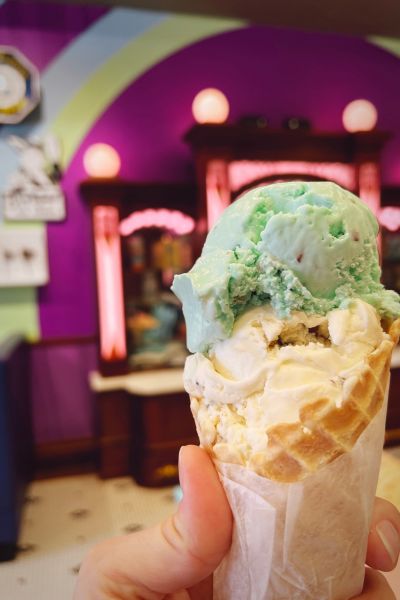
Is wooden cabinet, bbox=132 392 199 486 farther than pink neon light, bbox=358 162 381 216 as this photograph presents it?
No

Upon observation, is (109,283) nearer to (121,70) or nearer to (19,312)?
(19,312)

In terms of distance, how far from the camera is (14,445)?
3.01m

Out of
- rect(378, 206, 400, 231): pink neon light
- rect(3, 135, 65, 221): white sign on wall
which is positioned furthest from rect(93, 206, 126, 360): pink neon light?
rect(378, 206, 400, 231): pink neon light

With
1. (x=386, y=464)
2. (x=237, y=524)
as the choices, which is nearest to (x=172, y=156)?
(x=386, y=464)

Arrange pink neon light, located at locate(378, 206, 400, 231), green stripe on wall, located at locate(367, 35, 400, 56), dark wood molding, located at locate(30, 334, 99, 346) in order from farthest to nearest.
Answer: green stripe on wall, located at locate(367, 35, 400, 56) → pink neon light, located at locate(378, 206, 400, 231) → dark wood molding, located at locate(30, 334, 99, 346)

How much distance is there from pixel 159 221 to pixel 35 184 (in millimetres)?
1014

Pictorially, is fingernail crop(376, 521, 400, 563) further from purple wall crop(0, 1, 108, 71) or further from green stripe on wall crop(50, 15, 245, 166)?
purple wall crop(0, 1, 108, 71)

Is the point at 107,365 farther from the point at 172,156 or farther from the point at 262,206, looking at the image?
the point at 262,206

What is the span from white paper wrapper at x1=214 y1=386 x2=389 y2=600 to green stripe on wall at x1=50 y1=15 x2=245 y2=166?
11.7ft

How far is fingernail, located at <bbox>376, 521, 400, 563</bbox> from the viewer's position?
3.61 feet

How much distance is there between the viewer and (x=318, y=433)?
900 mm

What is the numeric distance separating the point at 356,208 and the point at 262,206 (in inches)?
7.9

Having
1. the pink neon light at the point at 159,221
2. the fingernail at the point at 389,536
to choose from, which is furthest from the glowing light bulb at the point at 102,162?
the fingernail at the point at 389,536

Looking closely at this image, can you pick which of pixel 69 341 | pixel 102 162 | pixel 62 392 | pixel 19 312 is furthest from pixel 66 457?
pixel 102 162
